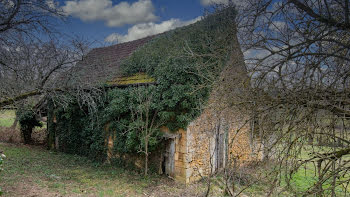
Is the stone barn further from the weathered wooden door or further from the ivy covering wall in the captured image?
the ivy covering wall

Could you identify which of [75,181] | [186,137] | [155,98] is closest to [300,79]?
[186,137]

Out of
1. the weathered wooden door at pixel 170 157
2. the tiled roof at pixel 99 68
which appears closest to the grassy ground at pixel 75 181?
the weathered wooden door at pixel 170 157

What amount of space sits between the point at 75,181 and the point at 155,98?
12.6ft

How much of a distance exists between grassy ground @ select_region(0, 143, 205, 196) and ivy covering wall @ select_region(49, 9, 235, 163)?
1052 millimetres

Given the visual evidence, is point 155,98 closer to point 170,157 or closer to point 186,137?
point 186,137

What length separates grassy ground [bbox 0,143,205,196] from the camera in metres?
6.60

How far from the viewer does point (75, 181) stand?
7613 mm

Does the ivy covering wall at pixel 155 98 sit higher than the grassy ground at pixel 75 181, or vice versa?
the ivy covering wall at pixel 155 98

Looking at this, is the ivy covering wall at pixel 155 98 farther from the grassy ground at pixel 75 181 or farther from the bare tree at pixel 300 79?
the bare tree at pixel 300 79

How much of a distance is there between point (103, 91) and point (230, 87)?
694cm

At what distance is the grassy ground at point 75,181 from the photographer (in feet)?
21.6

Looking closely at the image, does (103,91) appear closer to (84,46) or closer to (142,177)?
(84,46)

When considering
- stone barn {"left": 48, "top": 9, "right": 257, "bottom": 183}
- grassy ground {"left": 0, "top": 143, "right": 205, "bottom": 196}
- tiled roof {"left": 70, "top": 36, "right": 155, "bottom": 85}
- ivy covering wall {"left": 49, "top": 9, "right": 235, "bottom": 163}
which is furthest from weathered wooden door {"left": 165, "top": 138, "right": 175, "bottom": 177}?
tiled roof {"left": 70, "top": 36, "right": 155, "bottom": 85}

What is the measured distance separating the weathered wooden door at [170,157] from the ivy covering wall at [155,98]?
0.46m
